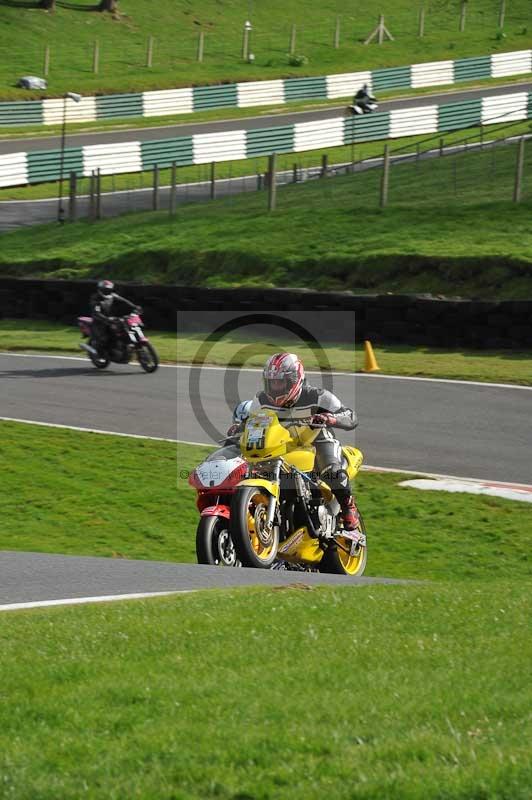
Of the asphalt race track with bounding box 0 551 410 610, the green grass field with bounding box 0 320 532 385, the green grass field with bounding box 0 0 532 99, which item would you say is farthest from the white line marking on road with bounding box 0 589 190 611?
the green grass field with bounding box 0 0 532 99

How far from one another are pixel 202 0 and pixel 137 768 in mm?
65728

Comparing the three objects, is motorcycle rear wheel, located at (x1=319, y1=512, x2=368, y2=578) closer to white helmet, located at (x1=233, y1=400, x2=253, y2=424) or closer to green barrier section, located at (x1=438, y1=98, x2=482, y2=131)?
white helmet, located at (x1=233, y1=400, x2=253, y2=424)

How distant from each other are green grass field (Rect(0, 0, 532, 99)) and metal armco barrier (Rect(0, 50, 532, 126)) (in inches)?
80.0

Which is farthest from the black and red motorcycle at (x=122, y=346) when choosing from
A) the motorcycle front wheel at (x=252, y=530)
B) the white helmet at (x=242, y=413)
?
the motorcycle front wheel at (x=252, y=530)

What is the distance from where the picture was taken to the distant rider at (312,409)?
36.3 ft

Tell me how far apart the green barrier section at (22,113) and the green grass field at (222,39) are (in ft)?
6.86

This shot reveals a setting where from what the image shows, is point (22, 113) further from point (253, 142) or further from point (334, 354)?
point (334, 354)

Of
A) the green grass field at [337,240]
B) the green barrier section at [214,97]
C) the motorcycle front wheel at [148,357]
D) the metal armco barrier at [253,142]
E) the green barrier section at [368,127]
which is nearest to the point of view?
the motorcycle front wheel at [148,357]

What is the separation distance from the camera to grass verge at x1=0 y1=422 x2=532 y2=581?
1213 cm

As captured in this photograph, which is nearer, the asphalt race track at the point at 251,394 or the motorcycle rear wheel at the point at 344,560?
the motorcycle rear wheel at the point at 344,560

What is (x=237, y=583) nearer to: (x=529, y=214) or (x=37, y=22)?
(x=529, y=214)

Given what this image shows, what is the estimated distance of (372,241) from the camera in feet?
88.9

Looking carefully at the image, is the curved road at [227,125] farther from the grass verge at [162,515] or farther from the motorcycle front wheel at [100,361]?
the grass verge at [162,515]

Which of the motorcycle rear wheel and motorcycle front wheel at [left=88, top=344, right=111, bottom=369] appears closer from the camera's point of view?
the motorcycle rear wheel
